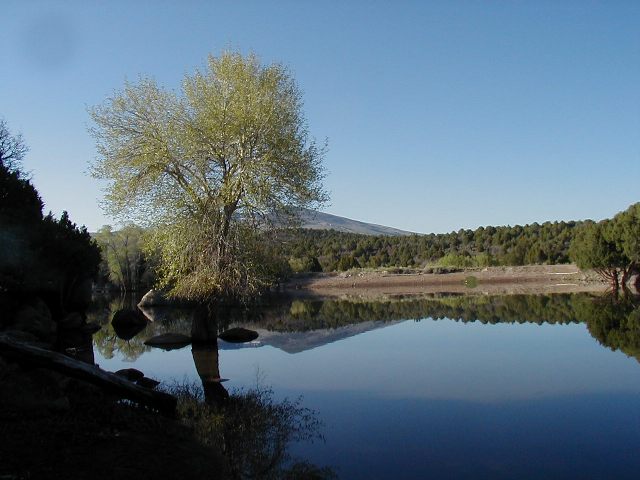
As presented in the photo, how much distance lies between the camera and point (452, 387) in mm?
13305

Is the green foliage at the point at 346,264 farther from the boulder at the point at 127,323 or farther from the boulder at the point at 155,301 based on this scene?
the boulder at the point at 127,323

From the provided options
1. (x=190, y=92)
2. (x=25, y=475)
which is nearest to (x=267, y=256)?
(x=190, y=92)

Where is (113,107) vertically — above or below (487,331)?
above

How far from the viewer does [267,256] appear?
21.4 m

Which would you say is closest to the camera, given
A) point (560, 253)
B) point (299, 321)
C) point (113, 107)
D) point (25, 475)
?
point (25, 475)

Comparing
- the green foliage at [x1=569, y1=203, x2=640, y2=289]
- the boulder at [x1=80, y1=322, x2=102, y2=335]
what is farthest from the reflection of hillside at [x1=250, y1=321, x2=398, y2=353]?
the green foliage at [x1=569, y1=203, x2=640, y2=289]

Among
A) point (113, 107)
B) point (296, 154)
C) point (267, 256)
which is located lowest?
point (267, 256)

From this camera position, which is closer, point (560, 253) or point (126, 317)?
point (126, 317)

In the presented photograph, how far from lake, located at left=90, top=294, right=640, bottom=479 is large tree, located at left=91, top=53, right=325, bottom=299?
3.50m

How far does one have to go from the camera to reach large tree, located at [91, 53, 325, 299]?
20.3 metres

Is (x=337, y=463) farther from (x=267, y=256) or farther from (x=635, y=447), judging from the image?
(x=267, y=256)

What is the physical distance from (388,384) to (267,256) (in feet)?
29.2

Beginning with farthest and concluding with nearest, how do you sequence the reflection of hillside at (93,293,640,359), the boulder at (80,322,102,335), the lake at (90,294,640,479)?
the boulder at (80,322,102,335) < the reflection of hillside at (93,293,640,359) < the lake at (90,294,640,479)

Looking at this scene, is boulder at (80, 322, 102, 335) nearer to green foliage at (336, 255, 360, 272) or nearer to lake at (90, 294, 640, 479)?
lake at (90, 294, 640, 479)
